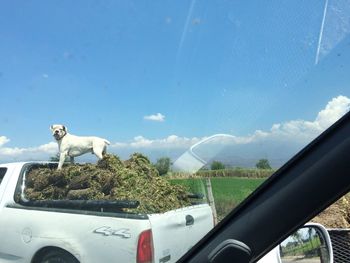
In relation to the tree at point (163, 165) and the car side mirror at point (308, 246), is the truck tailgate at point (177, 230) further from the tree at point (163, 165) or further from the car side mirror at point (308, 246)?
the car side mirror at point (308, 246)

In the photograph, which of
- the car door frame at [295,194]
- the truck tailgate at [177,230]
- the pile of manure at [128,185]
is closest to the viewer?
the car door frame at [295,194]

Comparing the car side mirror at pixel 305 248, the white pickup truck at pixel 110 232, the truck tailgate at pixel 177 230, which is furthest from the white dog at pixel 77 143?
the car side mirror at pixel 305 248

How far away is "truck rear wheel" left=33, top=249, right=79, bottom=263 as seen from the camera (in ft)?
9.22

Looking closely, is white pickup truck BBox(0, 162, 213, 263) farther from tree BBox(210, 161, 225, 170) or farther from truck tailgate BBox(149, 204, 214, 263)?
tree BBox(210, 161, 225, 170)

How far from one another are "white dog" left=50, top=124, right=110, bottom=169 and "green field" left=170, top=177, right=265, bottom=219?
19.2 inches

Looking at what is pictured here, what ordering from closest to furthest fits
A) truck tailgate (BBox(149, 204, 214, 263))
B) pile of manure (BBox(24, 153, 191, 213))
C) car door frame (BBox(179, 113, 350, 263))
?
1. car door frame (BBox(179, 113, 350, 263))
2. truck tailgate (BBox(149, 204, 214, 263))
3. pile of manure (BBox(24, 153, 191, 213))

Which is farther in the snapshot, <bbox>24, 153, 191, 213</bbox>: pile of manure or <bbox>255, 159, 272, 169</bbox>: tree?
<bbox>24, 153, 191, 213</bbox>: pile of manure

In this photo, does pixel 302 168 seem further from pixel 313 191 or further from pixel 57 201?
pixel 57 201

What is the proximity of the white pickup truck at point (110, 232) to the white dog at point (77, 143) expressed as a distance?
0.88ft

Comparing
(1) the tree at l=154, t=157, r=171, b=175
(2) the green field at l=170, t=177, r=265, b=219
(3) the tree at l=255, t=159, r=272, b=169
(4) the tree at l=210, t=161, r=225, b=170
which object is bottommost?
(2) the green field at l=170, t=177, r=265, b=219

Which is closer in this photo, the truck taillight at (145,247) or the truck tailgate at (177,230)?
the truck tailgate at (177,230)

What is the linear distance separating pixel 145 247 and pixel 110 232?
20 centimetres

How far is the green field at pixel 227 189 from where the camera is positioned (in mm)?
2311

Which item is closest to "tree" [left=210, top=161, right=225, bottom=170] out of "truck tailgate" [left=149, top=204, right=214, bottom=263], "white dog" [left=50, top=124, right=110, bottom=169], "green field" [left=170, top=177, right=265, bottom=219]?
"green field" [left=170, top=177, right=265, bottom=219]
